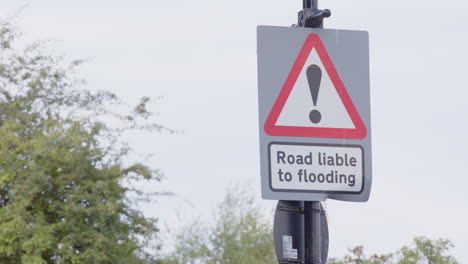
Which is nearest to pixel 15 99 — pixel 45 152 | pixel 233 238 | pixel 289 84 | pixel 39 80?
pixel 39 80

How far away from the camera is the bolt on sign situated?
14.5ft

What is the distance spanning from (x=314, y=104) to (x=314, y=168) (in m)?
0.32

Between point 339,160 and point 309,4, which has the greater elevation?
point 309,4

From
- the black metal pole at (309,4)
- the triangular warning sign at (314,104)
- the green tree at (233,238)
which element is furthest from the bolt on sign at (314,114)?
the green tree at (233,238)

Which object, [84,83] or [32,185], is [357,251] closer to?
[84,83]

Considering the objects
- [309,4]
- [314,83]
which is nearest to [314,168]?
[314,83]

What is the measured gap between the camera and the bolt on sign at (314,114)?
4.43 m

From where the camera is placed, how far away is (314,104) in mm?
4527

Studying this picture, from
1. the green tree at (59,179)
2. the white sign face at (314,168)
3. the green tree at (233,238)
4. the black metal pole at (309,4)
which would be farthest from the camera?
the green tree at (233,238)

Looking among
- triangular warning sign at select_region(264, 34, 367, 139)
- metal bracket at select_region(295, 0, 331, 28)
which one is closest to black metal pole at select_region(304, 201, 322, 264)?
triangular warning sign at select_region(264, 34, 367, 139)

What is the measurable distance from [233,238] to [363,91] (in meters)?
34.2

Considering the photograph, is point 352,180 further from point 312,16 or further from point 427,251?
point 427,251

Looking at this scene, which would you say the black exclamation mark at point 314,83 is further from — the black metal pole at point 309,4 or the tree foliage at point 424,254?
the tree foliage at point 424,254

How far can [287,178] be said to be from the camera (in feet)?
14.5
